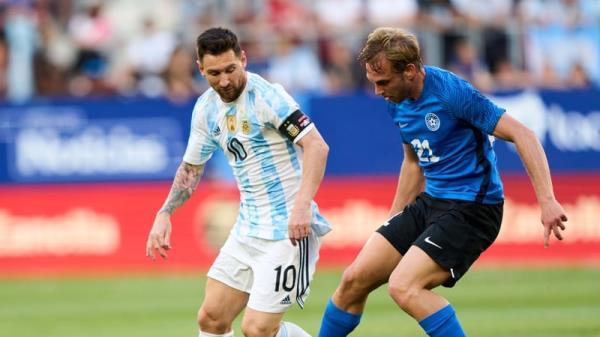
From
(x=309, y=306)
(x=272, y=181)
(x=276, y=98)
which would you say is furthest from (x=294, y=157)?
(x=309, y=306)

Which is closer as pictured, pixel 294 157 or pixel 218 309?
pixel 218 309

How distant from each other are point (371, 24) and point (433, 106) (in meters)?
11.7

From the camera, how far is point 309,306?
550 inches

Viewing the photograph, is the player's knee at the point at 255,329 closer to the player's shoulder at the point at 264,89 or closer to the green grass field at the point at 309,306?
the player's shoulder at the point at 264,89

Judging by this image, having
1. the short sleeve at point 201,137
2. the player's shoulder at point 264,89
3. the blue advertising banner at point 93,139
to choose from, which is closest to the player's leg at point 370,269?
the player's shoulder at point 264,89

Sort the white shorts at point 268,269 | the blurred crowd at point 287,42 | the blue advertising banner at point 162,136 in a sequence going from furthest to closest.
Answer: the blurred crowd at point 287,42, the blue advertising banner at point 162,136, the white shorts at point 268,269

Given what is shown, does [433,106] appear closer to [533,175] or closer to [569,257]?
[533,175]

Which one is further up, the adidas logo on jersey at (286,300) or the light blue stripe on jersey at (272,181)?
the light blue stripe on jersey at (272,181)

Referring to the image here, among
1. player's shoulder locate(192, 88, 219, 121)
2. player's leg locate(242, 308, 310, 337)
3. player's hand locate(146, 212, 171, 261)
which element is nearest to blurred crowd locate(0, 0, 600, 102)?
player's shoulder locate(192, 88, 219, 121)

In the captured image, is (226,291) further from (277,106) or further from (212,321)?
(277,106)

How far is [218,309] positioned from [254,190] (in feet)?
2.79

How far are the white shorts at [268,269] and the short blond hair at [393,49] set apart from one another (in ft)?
4.40

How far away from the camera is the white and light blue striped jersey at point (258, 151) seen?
319 inches

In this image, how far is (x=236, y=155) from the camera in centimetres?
830
